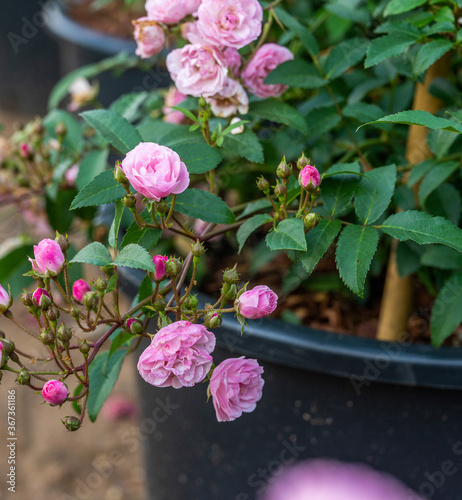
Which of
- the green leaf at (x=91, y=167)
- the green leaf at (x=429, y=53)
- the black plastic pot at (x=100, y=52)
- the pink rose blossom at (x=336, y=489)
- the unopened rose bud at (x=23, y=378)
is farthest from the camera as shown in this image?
the black plastic pot at (x=100, y=52)

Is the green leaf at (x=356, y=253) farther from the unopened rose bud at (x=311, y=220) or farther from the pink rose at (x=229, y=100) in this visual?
the pink rose at (x=229, y=100)

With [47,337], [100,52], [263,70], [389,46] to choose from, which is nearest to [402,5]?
[389,46]

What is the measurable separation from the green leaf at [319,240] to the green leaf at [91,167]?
362 mm

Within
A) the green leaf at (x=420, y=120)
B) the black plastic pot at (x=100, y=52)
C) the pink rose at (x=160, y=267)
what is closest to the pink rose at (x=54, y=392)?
the pink rose at (x=160, y=267)

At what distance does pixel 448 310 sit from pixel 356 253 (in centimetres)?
23

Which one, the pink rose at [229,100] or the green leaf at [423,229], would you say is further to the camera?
the pink rose at [229,100]

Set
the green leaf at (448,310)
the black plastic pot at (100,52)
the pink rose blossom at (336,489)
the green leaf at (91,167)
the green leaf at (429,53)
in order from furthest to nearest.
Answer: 1. the black plastic pot at (100,52)
2. the green leaf at (91,167)
3. the green leaf at (448,310)
4. the green leaf at (429,53)
5. the pink rose blossom at (336,489)

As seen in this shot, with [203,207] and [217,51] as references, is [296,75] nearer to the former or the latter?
[217,51]

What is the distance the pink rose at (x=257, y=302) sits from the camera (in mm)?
517

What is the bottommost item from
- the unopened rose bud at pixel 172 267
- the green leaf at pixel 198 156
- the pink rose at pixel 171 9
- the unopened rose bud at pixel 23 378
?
the unopened rose bud at pixel 23 378

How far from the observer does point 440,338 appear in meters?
0.73

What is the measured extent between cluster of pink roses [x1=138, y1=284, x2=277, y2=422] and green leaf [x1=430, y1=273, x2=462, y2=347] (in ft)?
Result: 0.96

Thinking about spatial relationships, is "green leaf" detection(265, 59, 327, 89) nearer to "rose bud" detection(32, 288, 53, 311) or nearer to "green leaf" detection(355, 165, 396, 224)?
"green leaf" detection(355, 165, 396, 224)

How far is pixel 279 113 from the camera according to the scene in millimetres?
706
